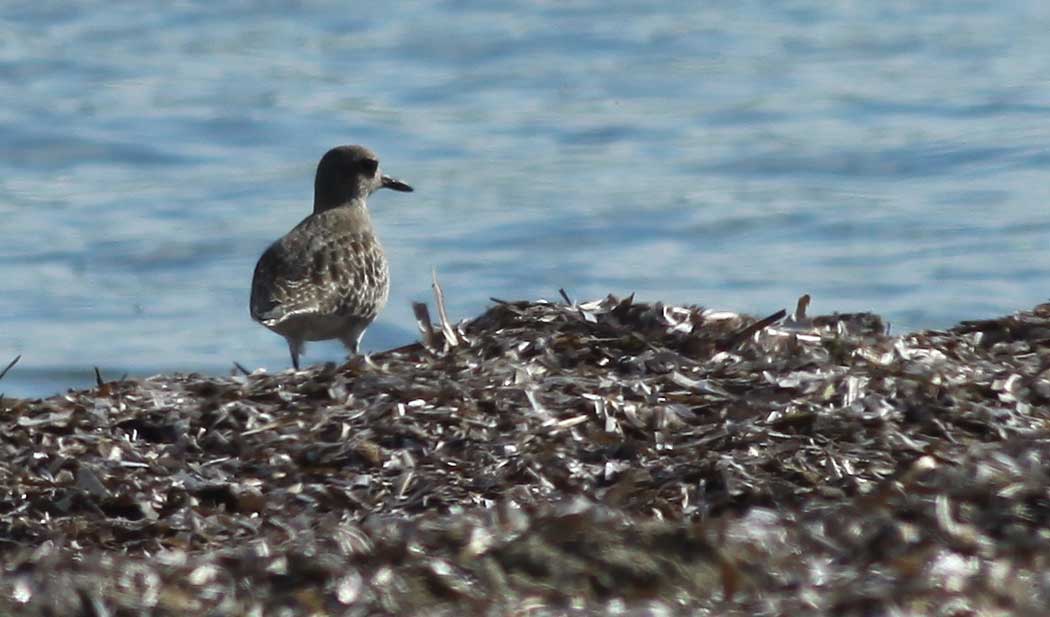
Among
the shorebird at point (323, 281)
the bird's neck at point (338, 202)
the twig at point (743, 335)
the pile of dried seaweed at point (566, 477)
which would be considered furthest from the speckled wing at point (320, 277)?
the twig at point (743, 335)

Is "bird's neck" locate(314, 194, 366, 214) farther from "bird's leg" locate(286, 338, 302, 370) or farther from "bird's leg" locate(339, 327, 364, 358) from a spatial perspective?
"bird's leg" locate(286, 338, 302, 370)

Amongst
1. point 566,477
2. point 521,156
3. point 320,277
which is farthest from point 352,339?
point 521,156

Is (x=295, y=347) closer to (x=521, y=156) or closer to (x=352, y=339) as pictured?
(x=352, y=339)

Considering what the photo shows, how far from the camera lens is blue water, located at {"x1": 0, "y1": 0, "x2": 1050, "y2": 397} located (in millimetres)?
11930

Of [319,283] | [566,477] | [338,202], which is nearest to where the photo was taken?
[566,477]

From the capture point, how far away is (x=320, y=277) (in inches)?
327

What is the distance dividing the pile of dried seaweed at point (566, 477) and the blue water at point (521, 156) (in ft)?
18.1

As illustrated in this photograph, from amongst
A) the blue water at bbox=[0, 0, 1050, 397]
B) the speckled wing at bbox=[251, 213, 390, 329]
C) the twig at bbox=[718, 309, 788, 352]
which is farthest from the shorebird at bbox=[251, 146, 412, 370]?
the twig at bbox=[718, 309, 788, 352]

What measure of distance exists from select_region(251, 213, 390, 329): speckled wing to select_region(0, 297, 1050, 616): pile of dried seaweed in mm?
2519

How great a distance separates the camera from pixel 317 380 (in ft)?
16.9

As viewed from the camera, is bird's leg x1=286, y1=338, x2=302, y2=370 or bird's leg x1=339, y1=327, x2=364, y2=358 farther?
bird's leg x1=339, y1=327, x2=364, y2=358

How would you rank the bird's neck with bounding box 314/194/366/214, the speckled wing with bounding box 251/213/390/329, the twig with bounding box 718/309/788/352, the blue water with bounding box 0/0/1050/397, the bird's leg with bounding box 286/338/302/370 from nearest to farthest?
1. the twig with bounding box 718/309/788/352
2. the speckled wing with bounding box 251/213/390/329
3. the bird's leg with bounding box 286/338/302/370
4. the bird's neck with bounding box 314/194/366/214
5. the blue water with bounding box 0/0/1050/397

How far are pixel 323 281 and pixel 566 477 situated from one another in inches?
155

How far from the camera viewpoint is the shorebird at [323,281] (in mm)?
8148
